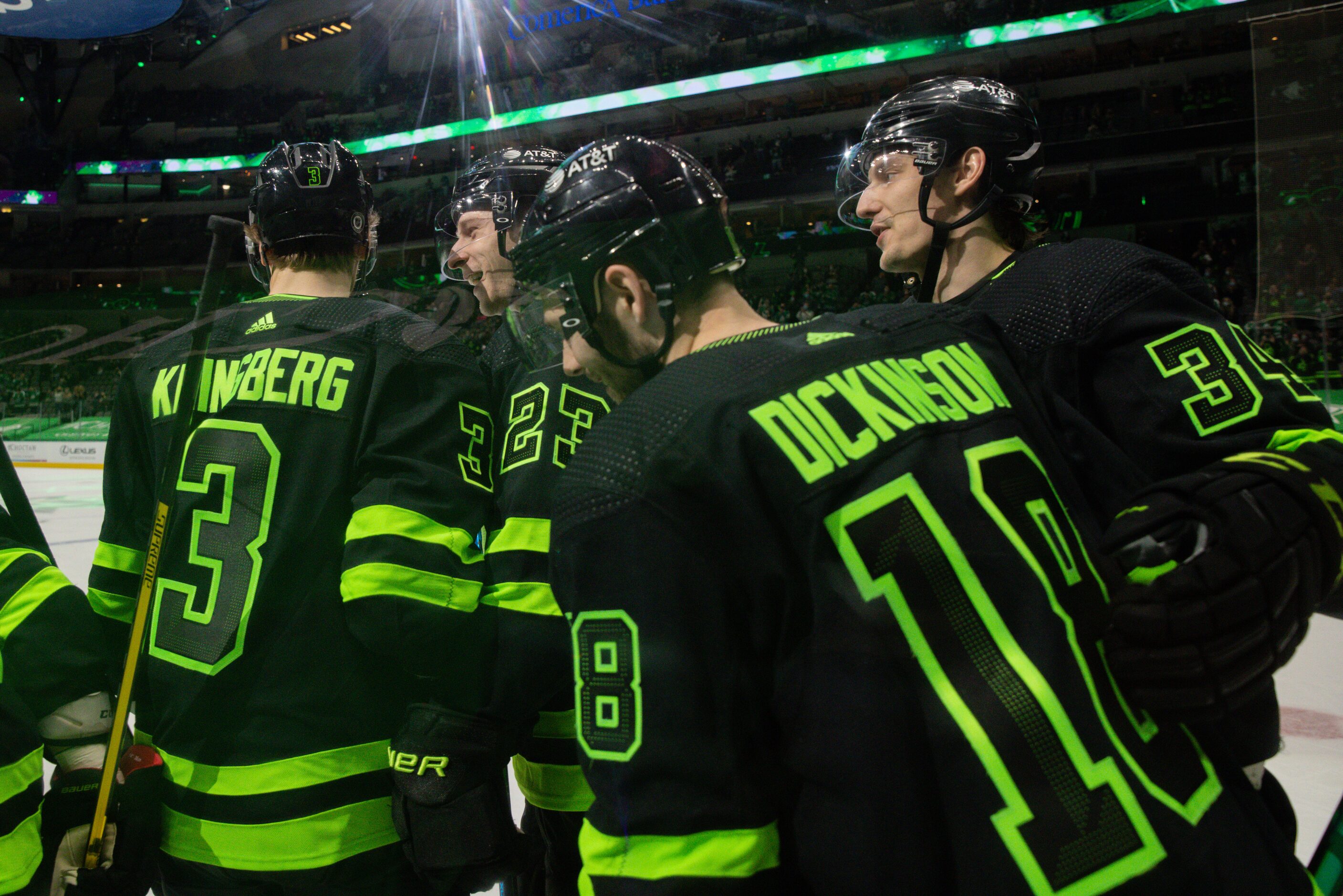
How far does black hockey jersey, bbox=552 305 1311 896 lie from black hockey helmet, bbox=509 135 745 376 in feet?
0.65

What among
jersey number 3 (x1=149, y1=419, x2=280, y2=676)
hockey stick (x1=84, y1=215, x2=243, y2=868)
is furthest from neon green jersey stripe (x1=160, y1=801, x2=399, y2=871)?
jersey number 3 (x1=149, y1=419, x2=280, y2=676)

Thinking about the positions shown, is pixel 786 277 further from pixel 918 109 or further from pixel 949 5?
pixel 918 109

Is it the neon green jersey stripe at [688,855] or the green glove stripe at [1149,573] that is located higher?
the green glove stripe at [1149,573]

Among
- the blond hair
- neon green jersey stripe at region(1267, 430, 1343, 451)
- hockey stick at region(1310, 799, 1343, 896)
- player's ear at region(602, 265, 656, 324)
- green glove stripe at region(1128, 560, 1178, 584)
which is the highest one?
player's ear at region(602, 265, 656, 324)

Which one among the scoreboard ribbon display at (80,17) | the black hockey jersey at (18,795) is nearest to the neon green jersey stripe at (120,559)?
the black hockey jersey at (18,795)

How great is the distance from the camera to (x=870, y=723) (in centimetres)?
66

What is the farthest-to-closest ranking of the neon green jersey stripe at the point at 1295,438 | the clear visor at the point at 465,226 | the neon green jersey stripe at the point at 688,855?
the clear visor at the point at 465,226, the neon green jersey stripe at the point at 1295,438, the neon green jersey stripe at the point at 688,855

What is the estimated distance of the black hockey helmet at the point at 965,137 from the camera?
147 cm

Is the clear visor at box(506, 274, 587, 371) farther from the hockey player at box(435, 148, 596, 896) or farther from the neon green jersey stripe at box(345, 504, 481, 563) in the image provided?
the neon green jersey stripe at box(345, 504, 481, 563)

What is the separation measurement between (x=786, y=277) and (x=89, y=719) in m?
10.5

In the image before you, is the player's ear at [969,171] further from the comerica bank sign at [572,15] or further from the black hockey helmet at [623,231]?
the comerica bank sign at [572,15]

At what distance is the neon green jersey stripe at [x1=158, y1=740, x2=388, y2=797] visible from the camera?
1.24 metres

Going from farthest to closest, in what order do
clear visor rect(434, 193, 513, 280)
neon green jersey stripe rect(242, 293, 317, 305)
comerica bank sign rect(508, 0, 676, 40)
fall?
comerica bank sign rect(508, 0, 676, 40) < clear visor rect(434, 193, 513, 280) < neon green jersey stripe rect(242, 293, 317, 305)

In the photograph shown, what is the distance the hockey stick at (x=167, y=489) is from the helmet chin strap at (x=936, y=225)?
1077 mm
